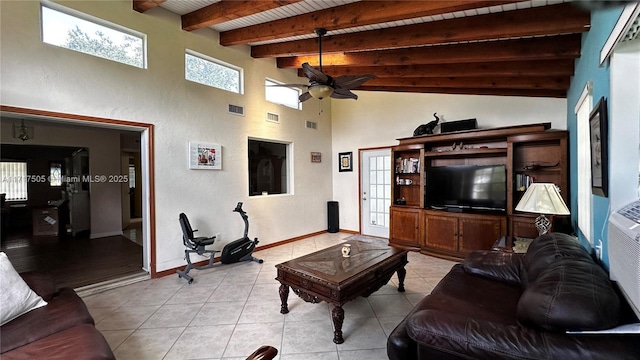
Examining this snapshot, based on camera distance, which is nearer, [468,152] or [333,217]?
[468,152]

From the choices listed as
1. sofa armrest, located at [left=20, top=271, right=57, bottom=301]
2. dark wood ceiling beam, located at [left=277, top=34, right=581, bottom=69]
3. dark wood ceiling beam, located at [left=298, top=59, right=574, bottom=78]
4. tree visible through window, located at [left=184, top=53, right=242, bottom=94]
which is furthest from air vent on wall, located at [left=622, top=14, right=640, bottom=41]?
tree visible through window, located at [left=184, top=53, right=242, bottom=94]

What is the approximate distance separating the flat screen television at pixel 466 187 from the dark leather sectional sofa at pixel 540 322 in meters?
2.35

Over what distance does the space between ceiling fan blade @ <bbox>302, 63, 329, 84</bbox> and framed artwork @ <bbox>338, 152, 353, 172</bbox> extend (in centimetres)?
328

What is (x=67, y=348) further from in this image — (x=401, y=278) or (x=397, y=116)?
(x=397, y=116)

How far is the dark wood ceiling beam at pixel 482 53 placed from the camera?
8.98ft

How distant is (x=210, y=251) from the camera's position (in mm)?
3795

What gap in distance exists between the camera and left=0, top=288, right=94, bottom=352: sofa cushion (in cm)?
153

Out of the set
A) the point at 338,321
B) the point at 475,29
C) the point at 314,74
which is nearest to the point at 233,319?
the point at 338,321

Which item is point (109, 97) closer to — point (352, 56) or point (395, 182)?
point (352, 56)

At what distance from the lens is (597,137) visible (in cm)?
186

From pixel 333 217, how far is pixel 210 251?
3.17 meters

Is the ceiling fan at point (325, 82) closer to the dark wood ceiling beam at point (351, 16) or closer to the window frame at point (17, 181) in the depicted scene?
the dark wood ceiling beam at point (351, 16)

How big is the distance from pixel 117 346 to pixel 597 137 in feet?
13.0

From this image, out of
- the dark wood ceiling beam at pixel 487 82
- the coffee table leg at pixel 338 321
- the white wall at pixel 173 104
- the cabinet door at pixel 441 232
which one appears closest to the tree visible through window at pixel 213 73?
the white wall at pixel 173 104
